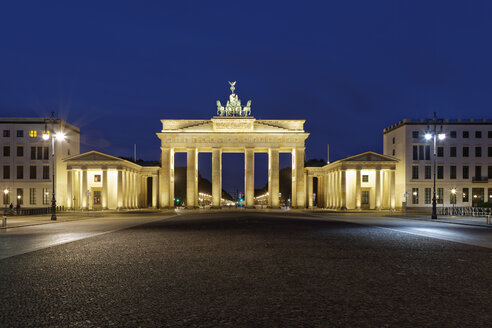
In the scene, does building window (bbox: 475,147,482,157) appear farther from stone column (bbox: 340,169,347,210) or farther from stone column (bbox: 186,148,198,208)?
stone column (bbox: 186,148,198,208)

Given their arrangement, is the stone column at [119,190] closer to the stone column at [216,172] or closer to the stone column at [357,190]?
the stone column at [216,172]

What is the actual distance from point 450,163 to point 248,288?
7609 centimetres

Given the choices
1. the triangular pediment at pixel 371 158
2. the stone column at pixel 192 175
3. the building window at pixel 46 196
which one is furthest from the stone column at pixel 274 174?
the building window at pixel 46 196

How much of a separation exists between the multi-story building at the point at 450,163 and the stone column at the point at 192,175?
123 feet

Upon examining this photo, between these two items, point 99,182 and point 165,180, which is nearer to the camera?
point 99,182

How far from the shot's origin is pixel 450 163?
249ft

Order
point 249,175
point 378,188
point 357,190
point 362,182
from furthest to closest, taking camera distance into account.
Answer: point 249,175
point 362,182
point 378,188
point 357,190

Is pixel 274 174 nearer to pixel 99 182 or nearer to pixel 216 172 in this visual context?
pixel 216 172

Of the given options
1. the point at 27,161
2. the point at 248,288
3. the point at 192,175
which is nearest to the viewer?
the point at 248,288

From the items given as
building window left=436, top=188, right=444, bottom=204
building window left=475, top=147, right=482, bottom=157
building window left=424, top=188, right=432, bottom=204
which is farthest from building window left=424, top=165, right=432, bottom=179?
building window left=475, top=147, right=482, bottom=157

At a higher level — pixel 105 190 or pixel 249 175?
pixel 249 175

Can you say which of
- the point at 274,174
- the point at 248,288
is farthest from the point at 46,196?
the point at 248,288

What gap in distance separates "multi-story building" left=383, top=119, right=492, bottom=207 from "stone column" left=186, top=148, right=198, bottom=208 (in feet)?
123

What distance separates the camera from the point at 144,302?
8.16 m
